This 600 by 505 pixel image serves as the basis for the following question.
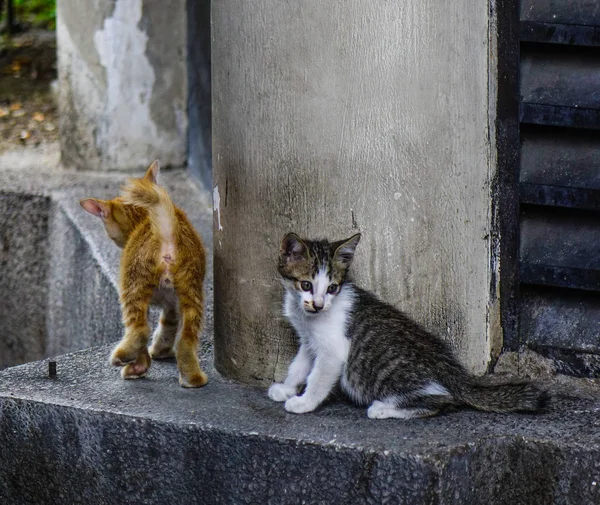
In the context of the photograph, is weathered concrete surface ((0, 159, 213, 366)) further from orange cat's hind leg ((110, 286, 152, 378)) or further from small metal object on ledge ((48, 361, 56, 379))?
orange cat's hind leg ((110, 286, 152, 378))

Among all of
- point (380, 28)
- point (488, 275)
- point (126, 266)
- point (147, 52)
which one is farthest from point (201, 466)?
point (147, 52)

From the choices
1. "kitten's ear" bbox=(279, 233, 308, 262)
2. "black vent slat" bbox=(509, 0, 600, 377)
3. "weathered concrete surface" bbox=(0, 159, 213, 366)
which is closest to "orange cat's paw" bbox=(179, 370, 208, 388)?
"kitten's ear" bbox=(279, 233, 308, 262)

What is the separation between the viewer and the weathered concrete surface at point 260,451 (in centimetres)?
330

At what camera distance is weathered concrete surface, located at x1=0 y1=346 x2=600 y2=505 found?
3.30m

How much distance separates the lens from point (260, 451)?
345 cm

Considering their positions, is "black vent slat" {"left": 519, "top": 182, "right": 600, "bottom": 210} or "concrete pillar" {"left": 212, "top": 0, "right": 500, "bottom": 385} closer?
"concrete pillar" {"left": 212, "top": 0, "right": 500, "bottom": 385}

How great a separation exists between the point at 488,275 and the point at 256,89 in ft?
3.57

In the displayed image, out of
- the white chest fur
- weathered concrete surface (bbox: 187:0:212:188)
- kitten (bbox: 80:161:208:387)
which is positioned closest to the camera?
the white chest fur

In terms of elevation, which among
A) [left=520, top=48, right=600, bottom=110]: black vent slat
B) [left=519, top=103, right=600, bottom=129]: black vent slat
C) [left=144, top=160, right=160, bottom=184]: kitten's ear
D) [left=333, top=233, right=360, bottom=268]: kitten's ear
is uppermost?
[left=520, top=48, right=600, bottom=110]: black vent slat

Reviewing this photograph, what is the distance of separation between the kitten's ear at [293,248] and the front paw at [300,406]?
0.50m

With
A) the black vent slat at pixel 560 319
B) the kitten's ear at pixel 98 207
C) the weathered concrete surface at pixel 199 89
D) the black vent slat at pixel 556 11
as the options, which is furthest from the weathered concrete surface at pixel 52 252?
the black vent slat at pixel 556 11

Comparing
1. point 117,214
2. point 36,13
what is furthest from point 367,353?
point 36,13

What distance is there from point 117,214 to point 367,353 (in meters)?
1.19

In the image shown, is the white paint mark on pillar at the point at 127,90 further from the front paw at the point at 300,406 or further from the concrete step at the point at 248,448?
the front paw at the point at 300,406
